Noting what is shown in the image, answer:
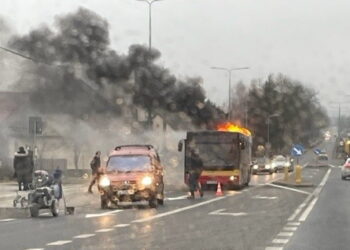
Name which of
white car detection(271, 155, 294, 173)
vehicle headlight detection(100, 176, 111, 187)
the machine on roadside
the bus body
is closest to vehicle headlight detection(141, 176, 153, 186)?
vehicle headlight detection(100, 176, 111, 187)

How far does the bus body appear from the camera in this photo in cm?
3188

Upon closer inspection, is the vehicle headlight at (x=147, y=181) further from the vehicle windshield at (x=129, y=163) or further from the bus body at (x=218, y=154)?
the bus body at (x=218, y=154)

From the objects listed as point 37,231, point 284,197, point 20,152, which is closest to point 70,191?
point 20,152

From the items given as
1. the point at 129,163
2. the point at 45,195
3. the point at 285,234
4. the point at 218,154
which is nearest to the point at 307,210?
the point at 129,163

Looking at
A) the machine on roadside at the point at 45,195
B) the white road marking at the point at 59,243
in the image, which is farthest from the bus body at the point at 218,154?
the white road marking at the point at 59,243

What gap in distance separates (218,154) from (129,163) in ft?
35.9

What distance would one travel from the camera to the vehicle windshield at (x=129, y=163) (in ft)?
71.2

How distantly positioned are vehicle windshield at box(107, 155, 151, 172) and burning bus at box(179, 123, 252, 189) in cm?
927

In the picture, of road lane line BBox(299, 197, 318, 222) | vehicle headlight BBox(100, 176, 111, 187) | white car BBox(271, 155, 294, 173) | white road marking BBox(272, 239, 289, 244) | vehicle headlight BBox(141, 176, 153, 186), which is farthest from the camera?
white car BBox(271, 155, 294, 173)

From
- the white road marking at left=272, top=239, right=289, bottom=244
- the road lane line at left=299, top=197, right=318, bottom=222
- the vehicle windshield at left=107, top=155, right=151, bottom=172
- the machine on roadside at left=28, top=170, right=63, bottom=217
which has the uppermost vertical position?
the vehicle windshield at left=107, top=155, right=151, bottom=172

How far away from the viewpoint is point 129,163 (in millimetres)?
22031

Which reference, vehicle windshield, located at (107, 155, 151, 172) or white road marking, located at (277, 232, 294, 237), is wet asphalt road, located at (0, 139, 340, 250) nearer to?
white road marking, located at (277, 232, 294, 237)

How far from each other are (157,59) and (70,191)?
536 inches

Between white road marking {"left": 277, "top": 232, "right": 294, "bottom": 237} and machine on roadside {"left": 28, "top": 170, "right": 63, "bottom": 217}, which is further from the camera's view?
machine on roadside {"left": 28, "top": 170, "right": 63, "bottom": 217}
